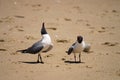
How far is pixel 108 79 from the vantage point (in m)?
10.0

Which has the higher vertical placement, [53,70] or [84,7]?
[84,7]

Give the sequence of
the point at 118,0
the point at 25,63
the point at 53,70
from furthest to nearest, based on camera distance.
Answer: the point at 118,0 < the point at 25,63 < the point at 53,70

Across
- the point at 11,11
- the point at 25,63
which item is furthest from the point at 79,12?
the point at 25,63

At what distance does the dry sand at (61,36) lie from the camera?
10.6 m

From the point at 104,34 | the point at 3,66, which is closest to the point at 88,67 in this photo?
the point at 3,66

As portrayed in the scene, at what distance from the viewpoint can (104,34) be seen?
15.5m

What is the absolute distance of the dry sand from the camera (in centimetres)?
1062

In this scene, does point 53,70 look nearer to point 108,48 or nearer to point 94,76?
point 94,76

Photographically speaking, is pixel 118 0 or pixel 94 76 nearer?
pixel 94 76

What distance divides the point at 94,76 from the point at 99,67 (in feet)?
3.17

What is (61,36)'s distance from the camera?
592 inches

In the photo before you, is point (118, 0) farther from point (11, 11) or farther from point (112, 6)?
point (11, 11)

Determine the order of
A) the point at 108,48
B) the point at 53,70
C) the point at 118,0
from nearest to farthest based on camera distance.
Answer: the point at 53,70 → the point at 108,48 → the point at 118,0

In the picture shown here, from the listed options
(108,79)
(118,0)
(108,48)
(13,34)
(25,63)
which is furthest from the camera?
(118,0)
